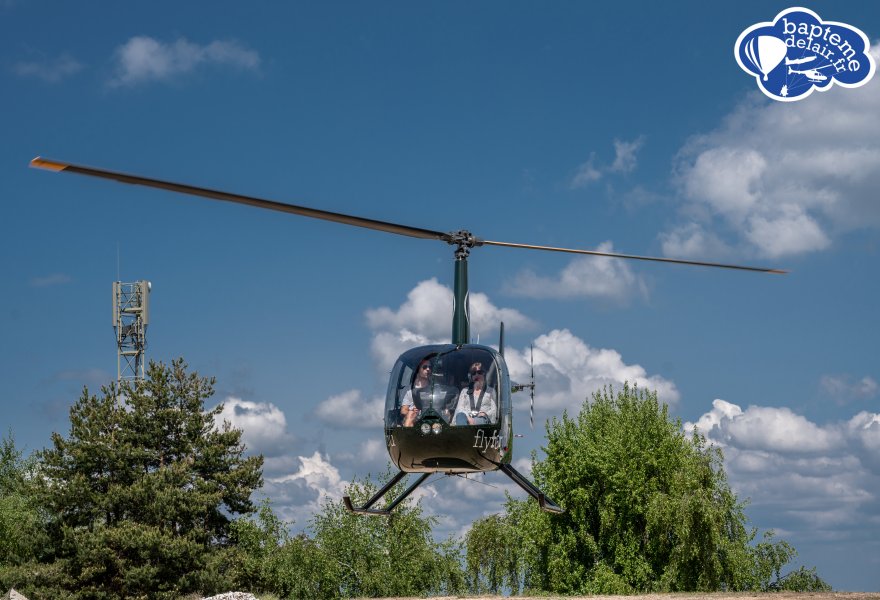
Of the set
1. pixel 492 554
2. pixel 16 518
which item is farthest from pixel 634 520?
pixel 16 518

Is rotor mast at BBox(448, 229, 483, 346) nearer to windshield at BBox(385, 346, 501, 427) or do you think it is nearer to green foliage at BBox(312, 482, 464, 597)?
windshield at BBox(385, 346, 501, 427)

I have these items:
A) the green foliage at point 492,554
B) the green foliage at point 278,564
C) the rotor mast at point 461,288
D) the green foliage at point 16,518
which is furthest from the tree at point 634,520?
the rotor mast at point 461,288

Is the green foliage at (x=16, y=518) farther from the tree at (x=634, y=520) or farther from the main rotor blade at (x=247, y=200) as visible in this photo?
the main rotor blade at (x=247, y=200)

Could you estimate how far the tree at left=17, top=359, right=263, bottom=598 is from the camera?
163 feet

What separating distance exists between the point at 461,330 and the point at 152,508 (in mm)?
36734

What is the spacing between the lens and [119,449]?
52.5 meters

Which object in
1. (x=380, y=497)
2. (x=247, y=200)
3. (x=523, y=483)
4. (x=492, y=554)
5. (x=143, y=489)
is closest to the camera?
(x=247, y=200)

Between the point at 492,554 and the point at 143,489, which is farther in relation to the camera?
the point at 492,554

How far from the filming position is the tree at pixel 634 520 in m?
49.3

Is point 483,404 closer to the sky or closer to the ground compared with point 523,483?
closer to the sky

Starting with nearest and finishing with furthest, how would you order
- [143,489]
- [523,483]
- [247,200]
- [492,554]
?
[247,200] → [523,483] → [143,489] → [492,554]

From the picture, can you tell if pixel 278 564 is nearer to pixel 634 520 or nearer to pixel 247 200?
pixel 634 520

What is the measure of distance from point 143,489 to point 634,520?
2512 cm

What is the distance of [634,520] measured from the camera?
53219mm
